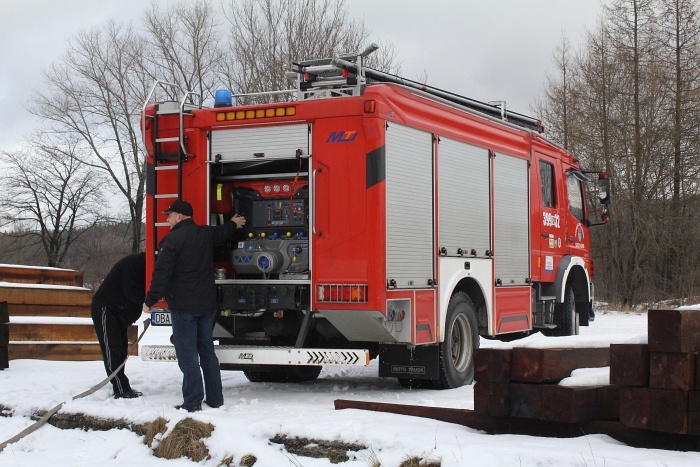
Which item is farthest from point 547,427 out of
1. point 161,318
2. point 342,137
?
point 161,318

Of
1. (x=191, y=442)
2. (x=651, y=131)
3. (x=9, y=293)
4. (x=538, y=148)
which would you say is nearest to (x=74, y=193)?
(x=651, y=131)

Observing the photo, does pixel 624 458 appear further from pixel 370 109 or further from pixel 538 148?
pixel 538 148

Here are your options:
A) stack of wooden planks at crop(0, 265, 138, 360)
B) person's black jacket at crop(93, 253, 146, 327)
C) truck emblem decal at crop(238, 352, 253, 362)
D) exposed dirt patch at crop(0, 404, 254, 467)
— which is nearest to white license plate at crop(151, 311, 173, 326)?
person's black jacket at crop(93, 253, 146, 327)

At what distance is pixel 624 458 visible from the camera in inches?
210

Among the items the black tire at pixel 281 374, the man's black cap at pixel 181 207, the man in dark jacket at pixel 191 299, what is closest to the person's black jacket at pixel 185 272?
the man in dark jacket at pixel 191 299

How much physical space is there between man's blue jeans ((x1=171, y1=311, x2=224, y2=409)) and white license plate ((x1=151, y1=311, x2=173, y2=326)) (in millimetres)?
873

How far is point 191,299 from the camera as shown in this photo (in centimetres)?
809

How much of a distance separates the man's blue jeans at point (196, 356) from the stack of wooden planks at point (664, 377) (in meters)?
3.77

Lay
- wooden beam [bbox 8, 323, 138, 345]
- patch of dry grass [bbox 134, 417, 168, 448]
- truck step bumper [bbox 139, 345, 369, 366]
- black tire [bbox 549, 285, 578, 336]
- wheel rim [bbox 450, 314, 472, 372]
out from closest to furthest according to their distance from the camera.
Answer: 1. patch of dry grass [bbox 134, 417, 168, 448]
2. truck step bumper [bbox 139, 345, 369, 366]
3. wheel rim [bbox 450, 314, 472, 372]
4. wooden beam [bbox 8, 323, 138, 345]
5. black tire [bbox 549, 285, 578, 336]

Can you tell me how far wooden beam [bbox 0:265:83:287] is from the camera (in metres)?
13.1

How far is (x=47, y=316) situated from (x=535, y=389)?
29.6ft

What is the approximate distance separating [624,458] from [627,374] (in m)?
0.58

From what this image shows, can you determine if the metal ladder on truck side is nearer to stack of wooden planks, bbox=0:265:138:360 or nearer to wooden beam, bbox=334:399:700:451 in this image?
wooden beam, bbox=334:399:700:451

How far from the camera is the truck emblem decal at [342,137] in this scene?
27.9ft
